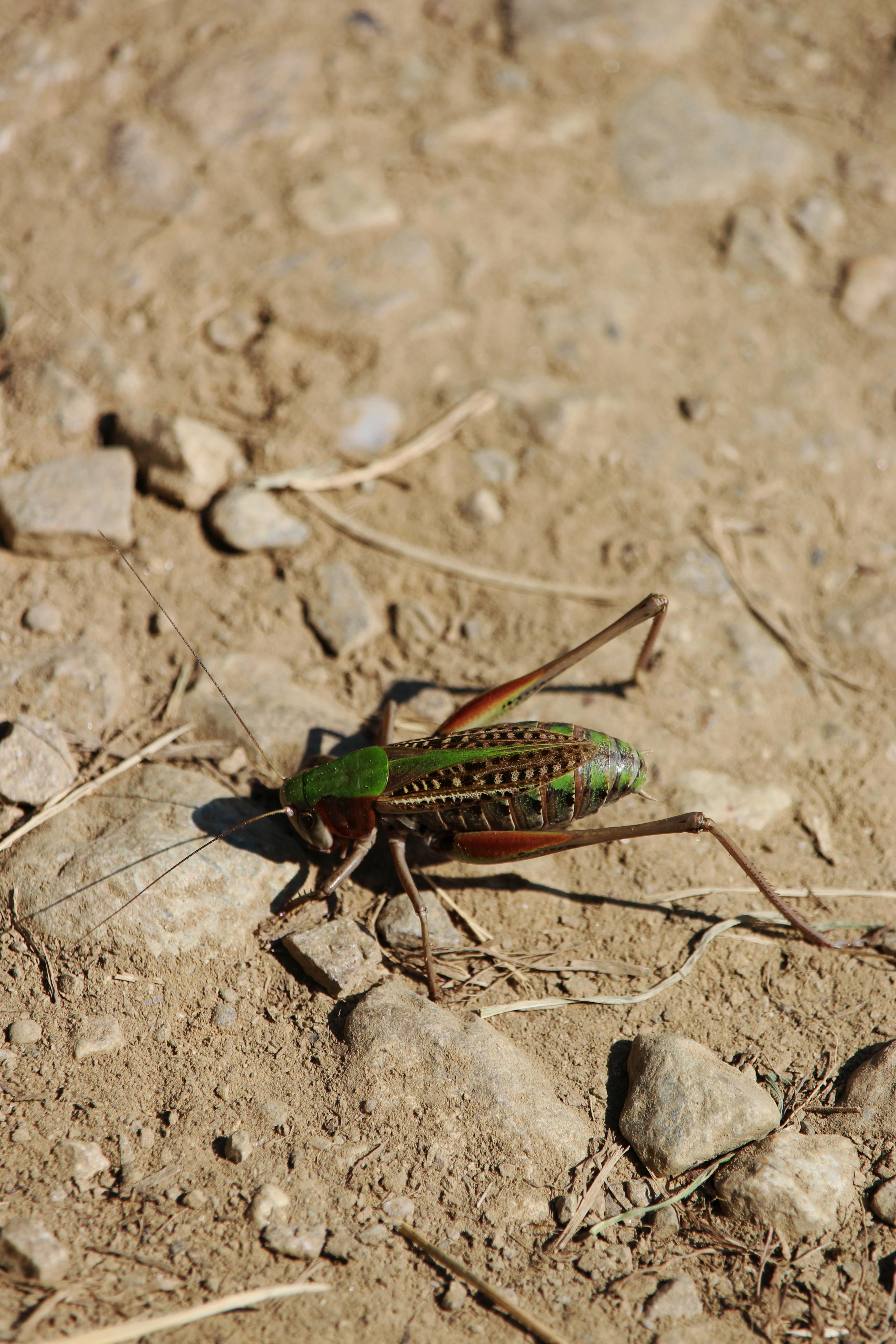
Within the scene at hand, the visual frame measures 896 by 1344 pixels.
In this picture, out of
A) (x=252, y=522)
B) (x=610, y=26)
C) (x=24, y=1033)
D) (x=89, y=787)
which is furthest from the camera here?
(x=610, y=26)

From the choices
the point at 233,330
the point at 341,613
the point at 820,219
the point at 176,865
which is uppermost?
the point at 233,330

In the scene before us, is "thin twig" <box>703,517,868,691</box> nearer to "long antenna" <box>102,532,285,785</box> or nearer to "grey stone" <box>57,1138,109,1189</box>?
"long antenna" <box>102,532,285,785</box>

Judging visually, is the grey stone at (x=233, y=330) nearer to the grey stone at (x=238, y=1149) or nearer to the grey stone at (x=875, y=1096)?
the grey stone at (x=238, y=1149)

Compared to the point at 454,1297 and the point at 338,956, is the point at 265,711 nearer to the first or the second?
the point at 338,956

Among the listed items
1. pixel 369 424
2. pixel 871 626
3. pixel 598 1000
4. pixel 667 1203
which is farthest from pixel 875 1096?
pixel 369 424

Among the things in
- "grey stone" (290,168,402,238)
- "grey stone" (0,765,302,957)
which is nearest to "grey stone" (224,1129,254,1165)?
"grey stone" (0,765,302,957)

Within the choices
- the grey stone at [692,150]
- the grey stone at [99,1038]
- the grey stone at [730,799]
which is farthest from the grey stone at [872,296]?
the grey stone at [99,1038]

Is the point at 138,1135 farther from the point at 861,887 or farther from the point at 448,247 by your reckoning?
the point at 448,247

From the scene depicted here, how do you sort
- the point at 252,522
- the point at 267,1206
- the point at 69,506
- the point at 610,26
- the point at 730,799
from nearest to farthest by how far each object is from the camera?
the point at 267,1206, the point at 730,799, the point at 69,506, the point at 252,522, the point at 610,26
